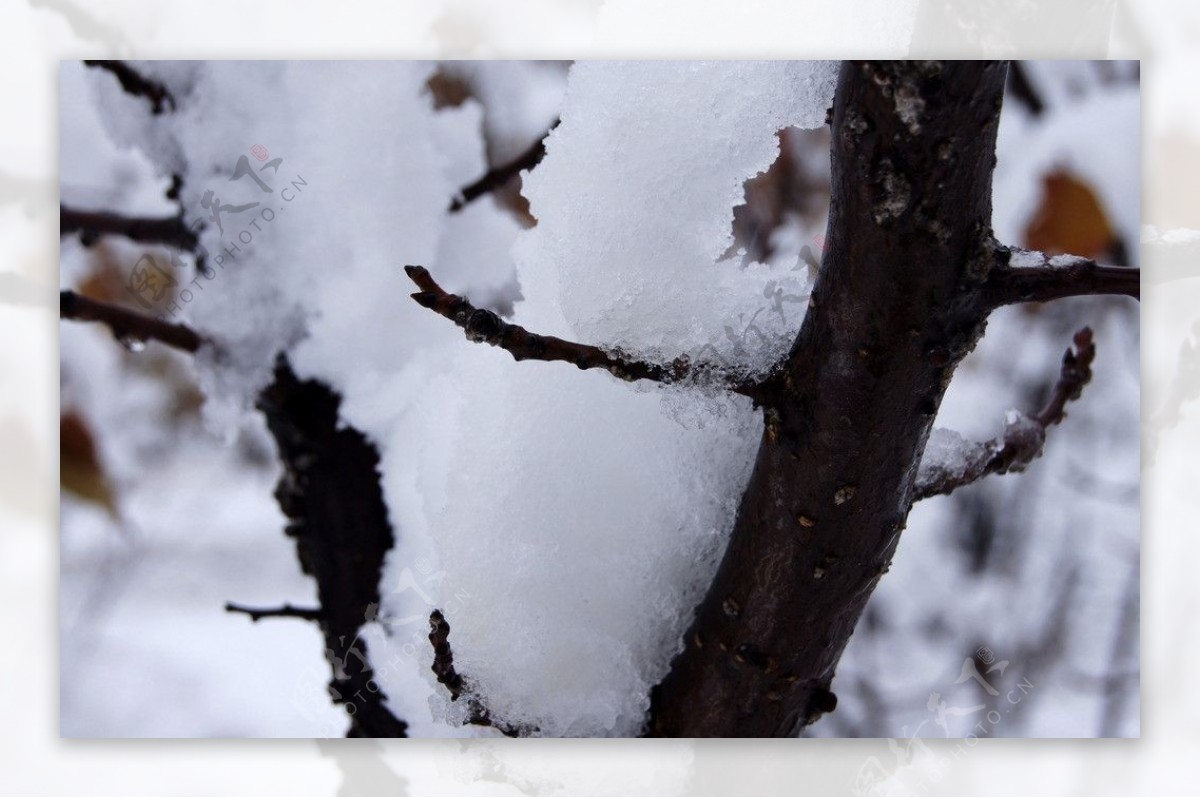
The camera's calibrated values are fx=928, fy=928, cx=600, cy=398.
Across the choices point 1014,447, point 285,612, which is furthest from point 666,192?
point 285,612

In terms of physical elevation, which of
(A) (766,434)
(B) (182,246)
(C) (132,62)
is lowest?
(A) (766,434)

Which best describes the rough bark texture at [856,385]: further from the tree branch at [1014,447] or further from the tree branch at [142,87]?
the tree branch at [142,87]

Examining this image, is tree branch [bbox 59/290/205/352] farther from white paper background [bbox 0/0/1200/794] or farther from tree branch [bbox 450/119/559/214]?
tree branch [bbox 450/119/559/214]

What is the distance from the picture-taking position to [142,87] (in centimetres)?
84

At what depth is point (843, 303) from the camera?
1.59 feet

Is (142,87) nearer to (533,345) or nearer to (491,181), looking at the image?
(491,181)

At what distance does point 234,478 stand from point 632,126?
1.82 ft

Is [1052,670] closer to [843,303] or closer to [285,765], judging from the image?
[843,303]

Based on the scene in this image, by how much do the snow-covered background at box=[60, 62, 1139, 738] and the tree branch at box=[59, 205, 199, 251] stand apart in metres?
0.01

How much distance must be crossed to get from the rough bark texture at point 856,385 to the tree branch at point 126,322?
53 centimetres

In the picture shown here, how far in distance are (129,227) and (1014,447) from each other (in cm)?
81

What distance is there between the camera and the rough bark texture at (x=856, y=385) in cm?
43

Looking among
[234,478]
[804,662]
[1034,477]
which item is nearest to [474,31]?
[234,478]

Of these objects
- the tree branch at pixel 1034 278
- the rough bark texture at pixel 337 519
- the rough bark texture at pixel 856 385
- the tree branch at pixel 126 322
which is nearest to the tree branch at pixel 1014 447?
the rough bark texture at pixel 856 385
